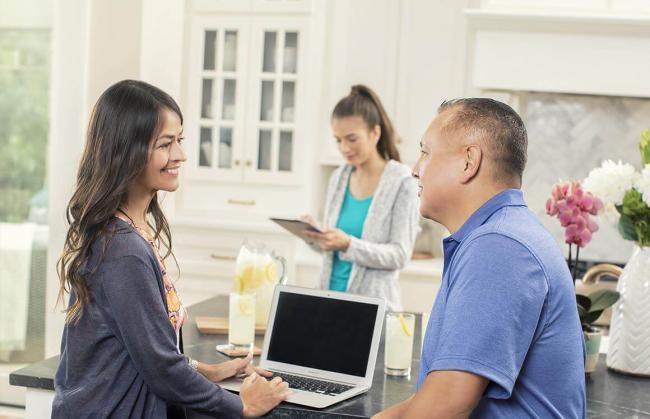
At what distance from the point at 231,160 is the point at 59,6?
1.18m

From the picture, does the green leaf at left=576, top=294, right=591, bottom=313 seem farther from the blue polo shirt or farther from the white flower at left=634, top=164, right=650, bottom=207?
the blue polo shirt

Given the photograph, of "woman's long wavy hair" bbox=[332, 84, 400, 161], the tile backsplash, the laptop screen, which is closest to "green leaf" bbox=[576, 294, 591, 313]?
the laptop screen

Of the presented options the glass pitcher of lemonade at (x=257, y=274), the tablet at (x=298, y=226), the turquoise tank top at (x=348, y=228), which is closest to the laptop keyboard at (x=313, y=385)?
the glass pitcher of lemonade at (x=257, y=274)

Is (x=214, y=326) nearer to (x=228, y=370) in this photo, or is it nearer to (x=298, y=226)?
(x=228, y=370)

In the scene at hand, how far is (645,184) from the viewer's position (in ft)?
6.55

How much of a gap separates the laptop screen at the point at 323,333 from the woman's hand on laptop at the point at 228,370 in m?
0.08

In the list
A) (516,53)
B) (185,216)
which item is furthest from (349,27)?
(185,216)

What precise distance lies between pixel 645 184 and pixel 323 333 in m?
0.79

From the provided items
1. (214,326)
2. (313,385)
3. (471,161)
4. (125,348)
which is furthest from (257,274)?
(471,161)

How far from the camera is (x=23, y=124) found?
13.2 feet

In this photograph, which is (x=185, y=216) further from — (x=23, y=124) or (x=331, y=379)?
(x=331, y=379)

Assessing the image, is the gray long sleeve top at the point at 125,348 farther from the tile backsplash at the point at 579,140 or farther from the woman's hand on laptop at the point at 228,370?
the tile backsplash at the point at 579,140

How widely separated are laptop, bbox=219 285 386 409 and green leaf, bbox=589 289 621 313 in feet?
1.79

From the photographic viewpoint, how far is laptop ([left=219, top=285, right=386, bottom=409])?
1801 mm
